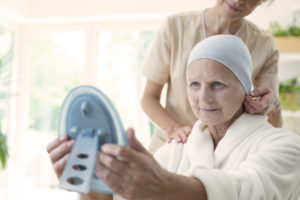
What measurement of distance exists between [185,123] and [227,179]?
873 millimetres

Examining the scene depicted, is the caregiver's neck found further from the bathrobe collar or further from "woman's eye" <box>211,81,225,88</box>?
"woman's eye" <box>211,81,225,88</box>

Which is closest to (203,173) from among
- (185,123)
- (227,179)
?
(227,179)

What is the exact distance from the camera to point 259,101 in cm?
117

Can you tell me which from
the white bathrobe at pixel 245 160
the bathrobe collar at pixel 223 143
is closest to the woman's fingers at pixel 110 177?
the white bathrobe at pixel 245 160

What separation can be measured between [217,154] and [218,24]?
645 millimetres

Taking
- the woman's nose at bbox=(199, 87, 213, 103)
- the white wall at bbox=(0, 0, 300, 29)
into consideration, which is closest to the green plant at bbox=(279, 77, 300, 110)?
the white wall at bbox=(0, 0, 300, 29)

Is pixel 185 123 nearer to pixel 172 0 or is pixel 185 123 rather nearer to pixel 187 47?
pixel 187 47

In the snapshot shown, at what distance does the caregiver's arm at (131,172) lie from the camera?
0.66m

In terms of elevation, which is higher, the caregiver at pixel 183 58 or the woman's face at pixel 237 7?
the woman's face at pixel 237 7

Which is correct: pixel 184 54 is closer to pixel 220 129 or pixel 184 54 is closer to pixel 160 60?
pixel 160 60

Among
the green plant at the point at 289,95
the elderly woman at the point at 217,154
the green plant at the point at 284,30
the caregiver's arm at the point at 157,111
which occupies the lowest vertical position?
the green plant at the point at 289,95

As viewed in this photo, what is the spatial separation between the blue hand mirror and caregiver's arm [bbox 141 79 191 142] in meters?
0.71

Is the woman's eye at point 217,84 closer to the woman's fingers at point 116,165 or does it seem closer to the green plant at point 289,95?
the woman's fingers at point 116,165

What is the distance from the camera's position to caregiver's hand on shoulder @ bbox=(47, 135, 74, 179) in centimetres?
76
